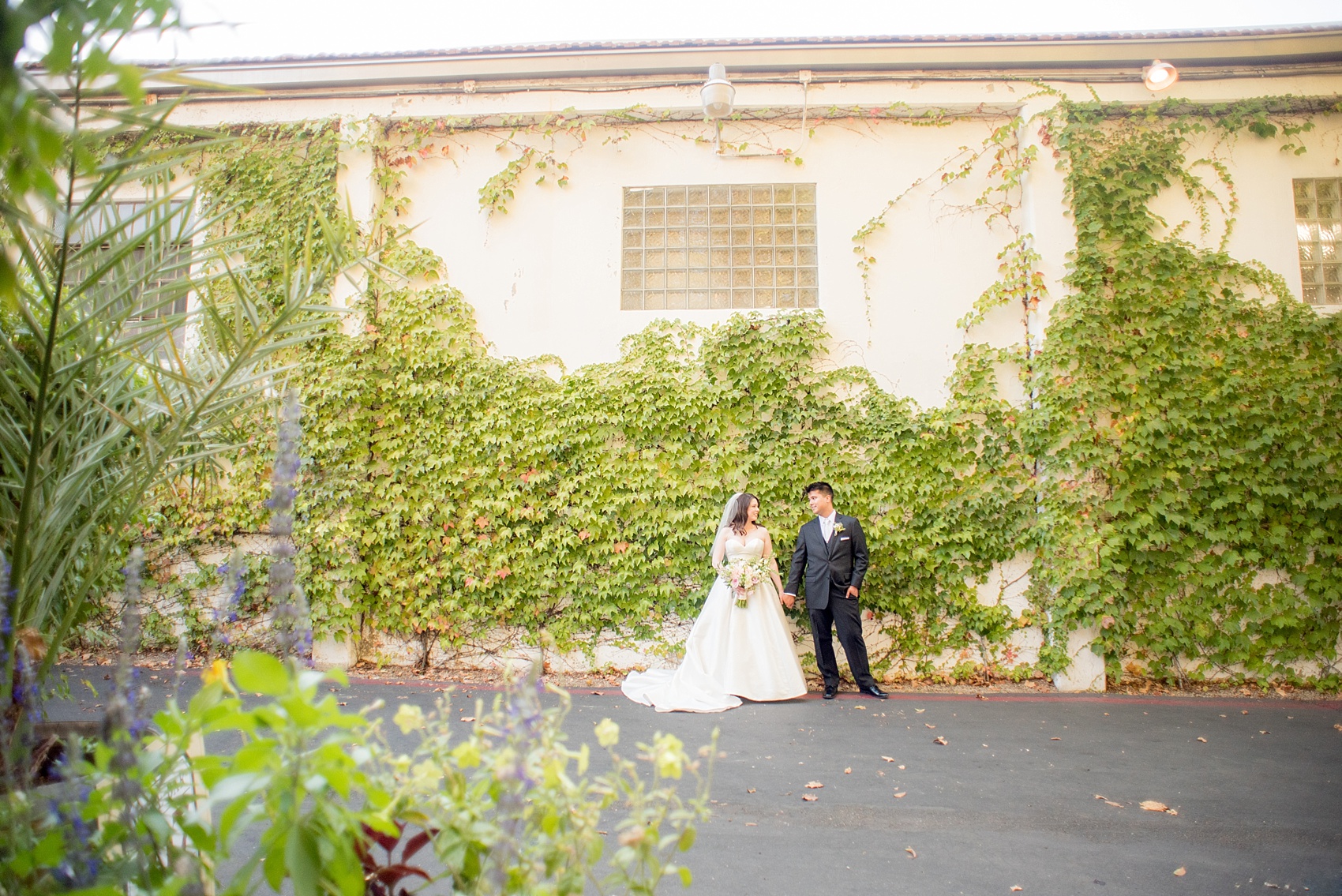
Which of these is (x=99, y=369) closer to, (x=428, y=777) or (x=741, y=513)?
(x=428, y=777)

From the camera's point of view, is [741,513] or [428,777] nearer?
[428,777]

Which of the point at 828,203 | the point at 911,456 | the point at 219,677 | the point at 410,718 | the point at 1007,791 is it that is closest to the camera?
the point at 219,677

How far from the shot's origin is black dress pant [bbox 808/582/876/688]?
23.0 feet

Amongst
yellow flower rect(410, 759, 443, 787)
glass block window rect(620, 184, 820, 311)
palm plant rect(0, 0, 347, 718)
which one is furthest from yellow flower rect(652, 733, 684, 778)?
glass block window rect(620, 184, 820, 311)

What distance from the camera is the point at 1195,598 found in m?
7.20

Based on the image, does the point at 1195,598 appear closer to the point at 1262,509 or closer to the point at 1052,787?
the point at 1262,509

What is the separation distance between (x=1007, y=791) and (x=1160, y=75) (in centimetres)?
695

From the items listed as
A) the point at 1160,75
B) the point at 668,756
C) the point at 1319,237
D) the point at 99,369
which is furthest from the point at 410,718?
the point at 1319,237

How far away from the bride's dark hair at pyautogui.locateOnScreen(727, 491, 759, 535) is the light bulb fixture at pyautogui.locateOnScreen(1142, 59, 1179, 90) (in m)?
5.72

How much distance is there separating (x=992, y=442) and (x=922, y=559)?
137 centimetres

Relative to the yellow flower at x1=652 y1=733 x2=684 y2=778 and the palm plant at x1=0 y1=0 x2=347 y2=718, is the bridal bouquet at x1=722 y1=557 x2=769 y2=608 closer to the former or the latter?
the palm plant at x1=0 y1=0 x2=347 y2=718

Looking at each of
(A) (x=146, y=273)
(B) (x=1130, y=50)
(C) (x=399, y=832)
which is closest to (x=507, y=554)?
(A) (x=146, y=273)

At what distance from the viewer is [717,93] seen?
7.38 metres

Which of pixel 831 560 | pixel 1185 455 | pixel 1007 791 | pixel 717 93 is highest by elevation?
pixel 717 93
